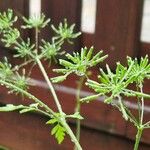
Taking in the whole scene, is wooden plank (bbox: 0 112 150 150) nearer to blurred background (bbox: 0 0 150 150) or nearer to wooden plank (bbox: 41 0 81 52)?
blurred background (bbox: 0 0 150 150)

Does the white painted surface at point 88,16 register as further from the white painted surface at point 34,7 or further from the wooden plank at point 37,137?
the wooden plank at point 37,137

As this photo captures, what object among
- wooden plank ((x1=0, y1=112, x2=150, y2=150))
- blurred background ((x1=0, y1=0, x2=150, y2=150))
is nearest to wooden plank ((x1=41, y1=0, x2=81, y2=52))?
blurred background ((x1=0, y1=0, x2=150, y2=150))

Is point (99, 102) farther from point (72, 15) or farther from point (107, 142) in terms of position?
point (72, 15)

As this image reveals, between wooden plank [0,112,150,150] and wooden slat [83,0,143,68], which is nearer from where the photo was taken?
wooden slat [83,0,143,68]

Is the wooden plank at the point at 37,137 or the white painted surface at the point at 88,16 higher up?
the white painted surface at the point at 88,16

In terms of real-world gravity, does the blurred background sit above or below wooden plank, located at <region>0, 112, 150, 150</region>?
above

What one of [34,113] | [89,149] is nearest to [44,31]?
[34,113]

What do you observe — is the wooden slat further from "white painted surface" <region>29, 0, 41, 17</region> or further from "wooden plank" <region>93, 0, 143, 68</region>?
"white painted surface" <region>29, 0, 41, 17</region>

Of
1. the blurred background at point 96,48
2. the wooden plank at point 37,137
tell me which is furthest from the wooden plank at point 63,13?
the wooden plank at point 37,137
